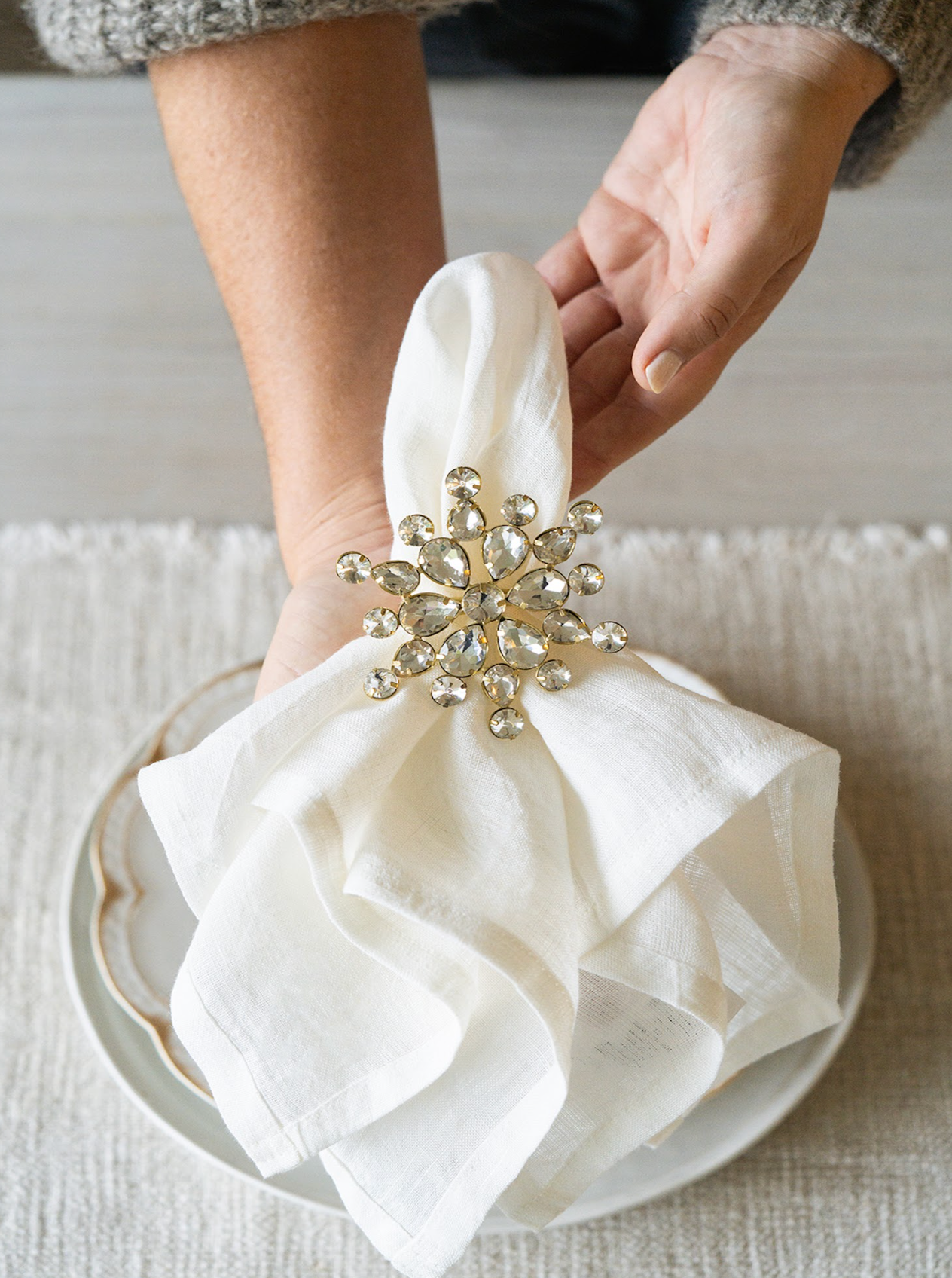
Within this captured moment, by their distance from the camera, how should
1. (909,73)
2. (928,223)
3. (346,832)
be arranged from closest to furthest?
(346,832), (909,73), (928,223)

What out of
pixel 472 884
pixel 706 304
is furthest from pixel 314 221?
pixel 472 884

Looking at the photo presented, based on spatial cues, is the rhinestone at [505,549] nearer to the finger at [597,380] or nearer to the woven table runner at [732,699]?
the finger at [597,380]

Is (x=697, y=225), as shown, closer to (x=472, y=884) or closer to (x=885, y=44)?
(x=885, y=44)

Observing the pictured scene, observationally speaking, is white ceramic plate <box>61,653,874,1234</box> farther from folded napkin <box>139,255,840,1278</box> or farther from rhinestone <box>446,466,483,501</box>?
rhinestone <box>446,466,483,501</box>

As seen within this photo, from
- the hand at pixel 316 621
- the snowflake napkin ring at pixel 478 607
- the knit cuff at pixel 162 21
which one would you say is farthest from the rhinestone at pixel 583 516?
the knit cuff at pixel 162 21

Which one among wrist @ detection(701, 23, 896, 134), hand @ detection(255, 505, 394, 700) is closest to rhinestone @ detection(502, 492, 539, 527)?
hand @ detection(255, 505, 394, 700)

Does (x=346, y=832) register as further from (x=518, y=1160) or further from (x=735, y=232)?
(x=735, y=232)

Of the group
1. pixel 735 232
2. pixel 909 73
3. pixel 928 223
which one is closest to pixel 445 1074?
pixel 735 232
